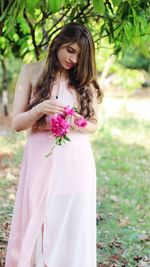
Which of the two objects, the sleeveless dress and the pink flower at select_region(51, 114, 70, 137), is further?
the sleeveless dress

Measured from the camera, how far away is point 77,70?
2.87 metres

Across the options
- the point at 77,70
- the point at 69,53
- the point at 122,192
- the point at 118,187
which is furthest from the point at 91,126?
the point at 118,187

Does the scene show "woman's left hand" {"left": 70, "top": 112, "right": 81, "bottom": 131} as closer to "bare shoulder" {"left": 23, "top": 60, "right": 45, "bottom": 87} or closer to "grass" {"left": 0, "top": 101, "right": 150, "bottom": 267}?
"bare shoulder" {"left": 23, "top": 60, "right": 45, "bottom": 87}

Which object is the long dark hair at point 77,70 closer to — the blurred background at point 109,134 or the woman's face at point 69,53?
the woman's face at point 69,53

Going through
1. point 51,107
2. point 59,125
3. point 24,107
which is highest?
point 24,107

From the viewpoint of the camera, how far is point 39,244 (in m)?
2.97

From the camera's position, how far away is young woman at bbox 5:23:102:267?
289 centimetres

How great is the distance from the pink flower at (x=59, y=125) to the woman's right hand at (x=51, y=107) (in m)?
0.04

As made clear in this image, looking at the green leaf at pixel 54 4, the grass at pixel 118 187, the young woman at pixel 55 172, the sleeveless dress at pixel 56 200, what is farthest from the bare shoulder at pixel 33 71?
the grass at pixel 118 187

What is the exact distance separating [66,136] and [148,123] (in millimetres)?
9537

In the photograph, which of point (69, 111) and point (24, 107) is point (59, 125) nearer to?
point (69, 111)

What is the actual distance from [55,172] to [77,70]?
577 mm

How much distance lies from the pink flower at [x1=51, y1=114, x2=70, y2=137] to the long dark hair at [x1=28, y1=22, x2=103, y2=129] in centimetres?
23

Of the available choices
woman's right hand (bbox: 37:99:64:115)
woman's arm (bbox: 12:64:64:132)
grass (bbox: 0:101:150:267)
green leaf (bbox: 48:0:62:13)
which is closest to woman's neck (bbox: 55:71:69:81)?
woman's arm (bbox: 12:64:64:132)
